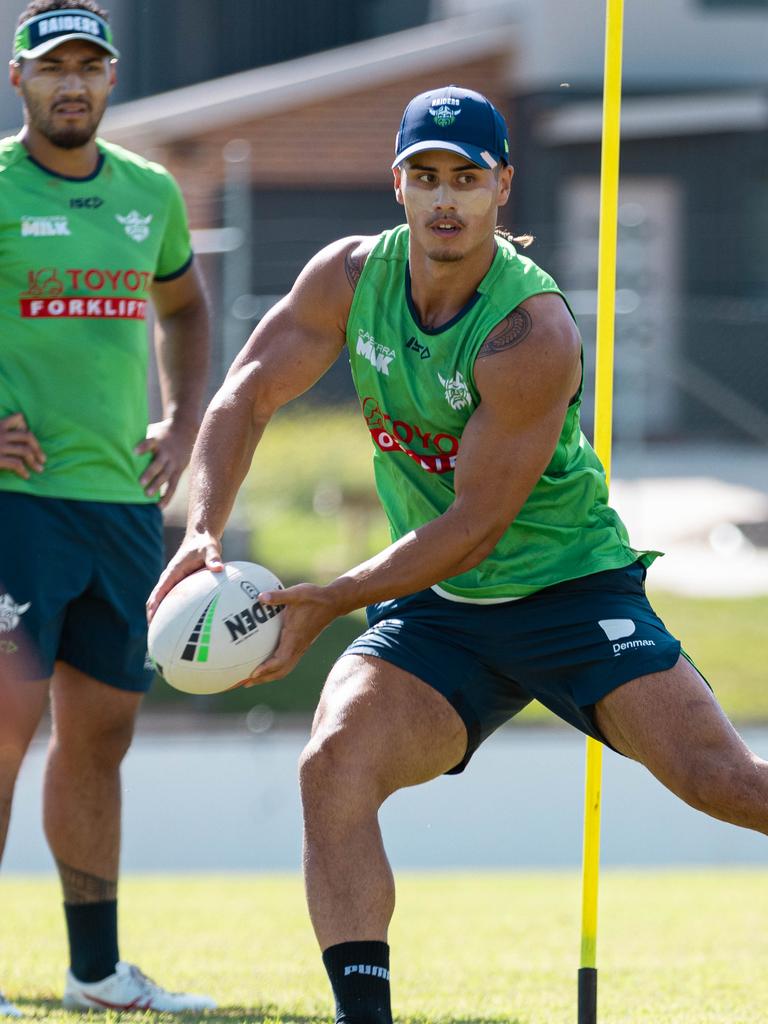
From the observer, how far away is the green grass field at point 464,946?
474 cm

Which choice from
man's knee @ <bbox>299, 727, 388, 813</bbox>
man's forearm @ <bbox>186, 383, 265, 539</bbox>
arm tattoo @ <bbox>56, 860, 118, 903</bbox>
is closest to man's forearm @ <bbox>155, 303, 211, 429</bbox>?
man's forearm @ <bbox>186, 383, 265, 539</bbox>

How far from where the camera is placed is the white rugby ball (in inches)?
144

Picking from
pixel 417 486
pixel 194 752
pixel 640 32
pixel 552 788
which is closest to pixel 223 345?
pixel 194 752

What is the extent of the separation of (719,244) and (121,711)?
13.6 meters

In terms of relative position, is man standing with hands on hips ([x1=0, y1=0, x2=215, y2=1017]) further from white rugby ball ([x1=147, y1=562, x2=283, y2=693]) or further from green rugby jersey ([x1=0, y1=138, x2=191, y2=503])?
white rugby ball ([x1=147, y1=562, x2=283, y2=693])

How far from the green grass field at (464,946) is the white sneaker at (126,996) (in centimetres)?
8

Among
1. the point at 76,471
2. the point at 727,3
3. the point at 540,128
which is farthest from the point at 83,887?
the point at 727,3

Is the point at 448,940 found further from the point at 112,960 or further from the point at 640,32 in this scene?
the point at 640,32

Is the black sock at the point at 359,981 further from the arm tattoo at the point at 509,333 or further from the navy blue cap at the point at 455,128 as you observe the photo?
the navy blue cap at the point at 455,128

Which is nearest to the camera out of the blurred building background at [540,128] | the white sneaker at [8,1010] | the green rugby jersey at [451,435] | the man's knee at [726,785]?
the man's knee at [726,785]

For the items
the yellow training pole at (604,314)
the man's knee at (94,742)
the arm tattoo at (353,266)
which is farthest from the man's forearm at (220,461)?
the man's knee at (94,742)

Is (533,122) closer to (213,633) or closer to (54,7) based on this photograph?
(54,7)

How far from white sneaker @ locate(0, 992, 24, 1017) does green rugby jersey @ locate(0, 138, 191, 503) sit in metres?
1.36

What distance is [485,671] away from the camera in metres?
4.05
